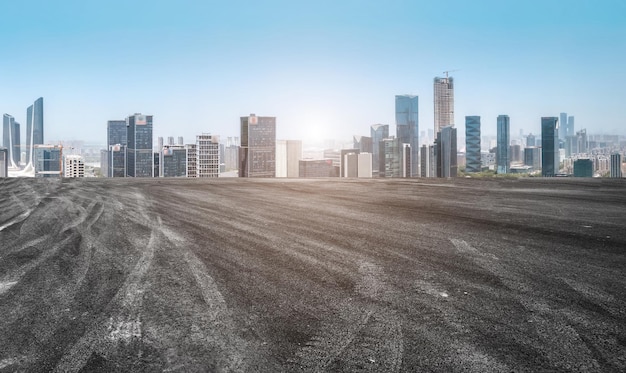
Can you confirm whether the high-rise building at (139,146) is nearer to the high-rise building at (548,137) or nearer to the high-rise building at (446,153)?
the high-rise building at (446,153)

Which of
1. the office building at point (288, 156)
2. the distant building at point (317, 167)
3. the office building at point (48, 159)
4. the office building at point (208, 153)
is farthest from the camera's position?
the office building at point (48, 159)

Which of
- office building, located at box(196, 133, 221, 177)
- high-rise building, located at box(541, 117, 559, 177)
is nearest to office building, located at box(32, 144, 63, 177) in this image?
office building, located at box(196, 133, 221, 177)

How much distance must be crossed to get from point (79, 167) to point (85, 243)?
9786cm

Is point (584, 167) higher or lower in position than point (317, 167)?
lower

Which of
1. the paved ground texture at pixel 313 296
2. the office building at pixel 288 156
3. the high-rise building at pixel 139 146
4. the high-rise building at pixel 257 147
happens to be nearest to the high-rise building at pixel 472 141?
the office building at pixel 288 156

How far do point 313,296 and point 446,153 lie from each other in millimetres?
126467

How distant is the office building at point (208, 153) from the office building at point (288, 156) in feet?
54.5

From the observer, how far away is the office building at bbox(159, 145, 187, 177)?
108m

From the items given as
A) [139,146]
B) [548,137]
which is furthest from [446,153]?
[139,146]

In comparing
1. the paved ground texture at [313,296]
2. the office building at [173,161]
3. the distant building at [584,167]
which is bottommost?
the paved ground texture at [313,296]

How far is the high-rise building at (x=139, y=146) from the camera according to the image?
121 meters

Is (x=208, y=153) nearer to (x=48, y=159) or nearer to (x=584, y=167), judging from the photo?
(x=48, y=159)

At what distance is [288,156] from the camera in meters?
121

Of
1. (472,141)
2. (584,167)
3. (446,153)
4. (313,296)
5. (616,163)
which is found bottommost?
Result: (313,296)
